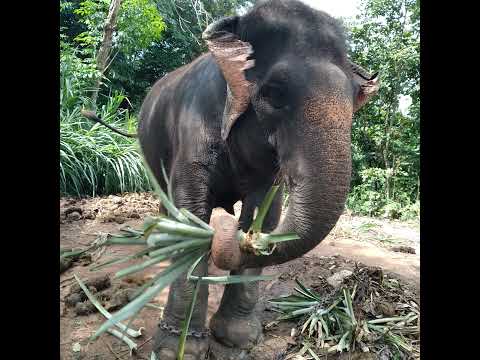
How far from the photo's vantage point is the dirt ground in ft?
8.67

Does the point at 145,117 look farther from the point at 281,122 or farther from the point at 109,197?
the point at 109,197

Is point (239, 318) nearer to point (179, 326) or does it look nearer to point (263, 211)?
point (179, 326)

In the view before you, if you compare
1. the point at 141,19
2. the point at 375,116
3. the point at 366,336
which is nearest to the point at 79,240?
the point at 366,336

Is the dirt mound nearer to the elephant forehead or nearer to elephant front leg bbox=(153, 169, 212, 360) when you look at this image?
elephant front leg bbox=(153, 169, 212, 360)

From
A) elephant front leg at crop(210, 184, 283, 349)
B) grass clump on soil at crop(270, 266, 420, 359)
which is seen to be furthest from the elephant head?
grass clump on soil at crop(270, 266, 420, 359)

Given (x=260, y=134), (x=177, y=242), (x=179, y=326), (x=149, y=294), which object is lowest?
(x=179, y=326)

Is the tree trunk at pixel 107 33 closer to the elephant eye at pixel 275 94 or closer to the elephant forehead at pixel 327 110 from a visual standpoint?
the elephant eye at pixel 275 94

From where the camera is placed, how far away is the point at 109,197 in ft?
23.1

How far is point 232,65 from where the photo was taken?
86.2 inches

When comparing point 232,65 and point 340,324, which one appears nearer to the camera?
point 232,65

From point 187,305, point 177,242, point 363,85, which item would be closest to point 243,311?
point 187,305

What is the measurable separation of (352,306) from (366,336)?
281mm

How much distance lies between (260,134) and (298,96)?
0.36m

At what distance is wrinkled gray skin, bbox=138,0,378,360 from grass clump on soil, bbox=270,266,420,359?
36 centimetres
